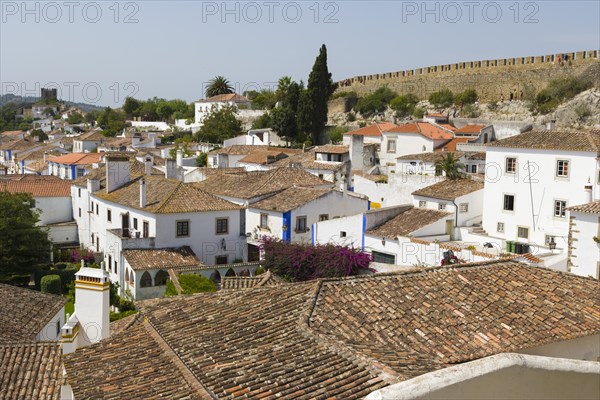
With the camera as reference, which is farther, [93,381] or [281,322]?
[281,322]

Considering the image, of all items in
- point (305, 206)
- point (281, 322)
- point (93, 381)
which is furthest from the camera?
point (305, 206)

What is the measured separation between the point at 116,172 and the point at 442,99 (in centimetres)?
3336

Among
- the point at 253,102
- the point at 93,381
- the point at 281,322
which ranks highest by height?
the point at 253,102

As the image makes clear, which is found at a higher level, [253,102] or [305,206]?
[253,102]

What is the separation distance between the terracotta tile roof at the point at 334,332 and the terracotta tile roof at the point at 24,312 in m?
6.34

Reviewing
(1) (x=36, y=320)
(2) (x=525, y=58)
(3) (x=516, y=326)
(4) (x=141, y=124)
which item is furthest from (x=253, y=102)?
(3) (x=516, y=326)

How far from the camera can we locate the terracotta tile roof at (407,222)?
2656 cm

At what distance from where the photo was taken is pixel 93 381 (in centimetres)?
886

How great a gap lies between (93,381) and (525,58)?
167 ft

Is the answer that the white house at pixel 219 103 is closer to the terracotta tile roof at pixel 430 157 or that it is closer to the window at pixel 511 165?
the terracotta tile roof at pixel 430 157

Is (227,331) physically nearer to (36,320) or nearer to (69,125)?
(36,320)

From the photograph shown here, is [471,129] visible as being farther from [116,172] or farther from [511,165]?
[116,172]

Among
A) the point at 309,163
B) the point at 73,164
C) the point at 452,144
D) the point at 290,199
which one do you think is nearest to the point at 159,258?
the point at 290,199

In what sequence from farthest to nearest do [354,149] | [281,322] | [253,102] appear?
[253,102] < [354,149] < [281,322]
